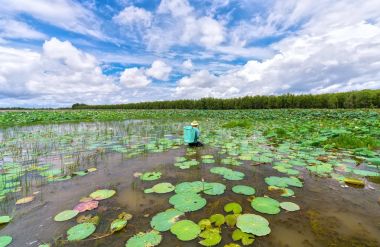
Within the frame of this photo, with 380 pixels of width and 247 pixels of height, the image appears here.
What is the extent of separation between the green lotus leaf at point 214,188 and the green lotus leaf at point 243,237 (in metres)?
0.96

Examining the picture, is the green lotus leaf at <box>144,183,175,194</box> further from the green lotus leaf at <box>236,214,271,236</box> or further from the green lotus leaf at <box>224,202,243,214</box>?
the green lotus leaf at <box>236,214,271,236</box>

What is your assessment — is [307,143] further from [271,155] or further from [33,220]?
[33,220]

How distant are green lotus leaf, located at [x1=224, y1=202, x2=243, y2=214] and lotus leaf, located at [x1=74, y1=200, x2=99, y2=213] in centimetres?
176

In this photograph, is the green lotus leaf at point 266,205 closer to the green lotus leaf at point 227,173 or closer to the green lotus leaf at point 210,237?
the green lotus leaf at point 210,237

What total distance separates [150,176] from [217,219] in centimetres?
188

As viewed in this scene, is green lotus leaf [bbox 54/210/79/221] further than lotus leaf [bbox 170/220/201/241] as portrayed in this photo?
Yes

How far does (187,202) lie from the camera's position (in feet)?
9.11

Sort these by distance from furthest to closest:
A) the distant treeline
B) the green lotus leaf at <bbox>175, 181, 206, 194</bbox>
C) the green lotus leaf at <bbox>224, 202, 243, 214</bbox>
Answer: the distant treeline
the green lotus leaf at <bbox>175, 181, 206, 194</bbox>
the green lotus leaf at <bbox>224, 202, 243, 214</bbox>

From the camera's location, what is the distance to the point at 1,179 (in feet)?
12.5

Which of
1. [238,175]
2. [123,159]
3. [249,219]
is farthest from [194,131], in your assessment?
[249,219]

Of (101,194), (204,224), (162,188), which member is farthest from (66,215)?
(204,224)

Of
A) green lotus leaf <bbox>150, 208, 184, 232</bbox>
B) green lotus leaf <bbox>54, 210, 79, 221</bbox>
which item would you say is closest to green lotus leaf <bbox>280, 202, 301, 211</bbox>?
green lotus leaf <bbox>150, 208, 184, 232</bbox>

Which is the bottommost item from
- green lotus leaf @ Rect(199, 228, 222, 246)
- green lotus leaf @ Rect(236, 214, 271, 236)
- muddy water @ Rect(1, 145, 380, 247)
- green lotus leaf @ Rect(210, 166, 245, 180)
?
muddy water @ Rect(1, 145, 380, 247)

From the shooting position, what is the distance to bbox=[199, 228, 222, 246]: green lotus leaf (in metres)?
1.97
